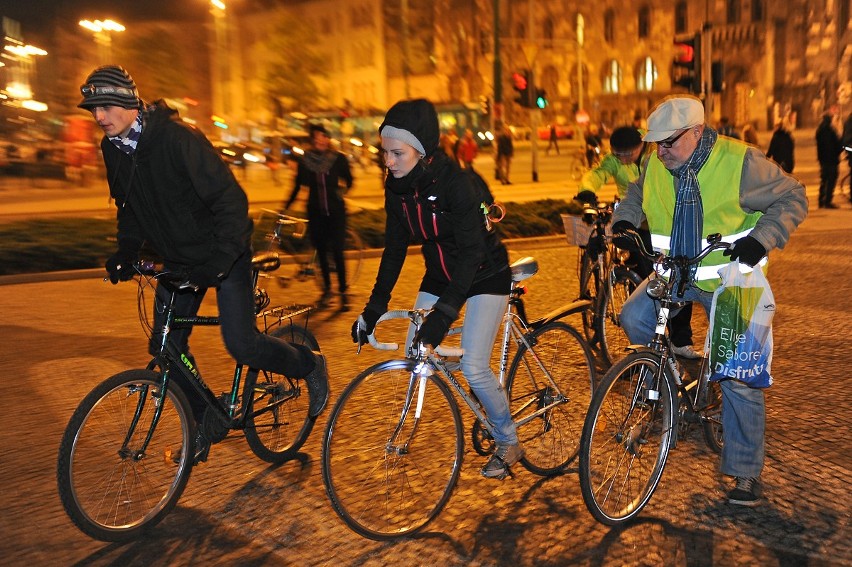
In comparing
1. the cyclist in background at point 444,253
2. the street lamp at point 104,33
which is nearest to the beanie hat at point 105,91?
the cyclist in background at point 444,253

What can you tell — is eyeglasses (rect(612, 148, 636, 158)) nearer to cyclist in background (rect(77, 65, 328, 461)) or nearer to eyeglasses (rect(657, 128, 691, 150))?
eyeglasses (rect(657, 128, 691, 150))

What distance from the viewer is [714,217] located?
4.60 m

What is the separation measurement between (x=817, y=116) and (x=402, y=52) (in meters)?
51.2

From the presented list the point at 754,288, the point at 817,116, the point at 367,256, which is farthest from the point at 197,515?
the point at 817,116

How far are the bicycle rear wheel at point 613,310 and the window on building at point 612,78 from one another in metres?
69.2

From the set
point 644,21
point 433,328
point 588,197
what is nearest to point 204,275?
point 433,328

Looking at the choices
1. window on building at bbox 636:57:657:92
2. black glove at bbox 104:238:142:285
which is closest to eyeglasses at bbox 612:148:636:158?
black glove at bbox 104:238:142:285

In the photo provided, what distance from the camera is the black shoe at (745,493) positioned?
456 cm

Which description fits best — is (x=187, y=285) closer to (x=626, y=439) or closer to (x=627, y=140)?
(x=626, y=439)

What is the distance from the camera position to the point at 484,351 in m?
4.48

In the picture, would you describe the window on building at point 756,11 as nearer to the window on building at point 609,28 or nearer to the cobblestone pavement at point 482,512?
the window on building at point 609,28

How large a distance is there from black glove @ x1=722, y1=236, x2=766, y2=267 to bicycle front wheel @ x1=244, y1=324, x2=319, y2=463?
233 centimetres

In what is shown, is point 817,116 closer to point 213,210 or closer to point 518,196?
point 518,196

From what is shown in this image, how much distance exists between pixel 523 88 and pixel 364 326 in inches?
775
